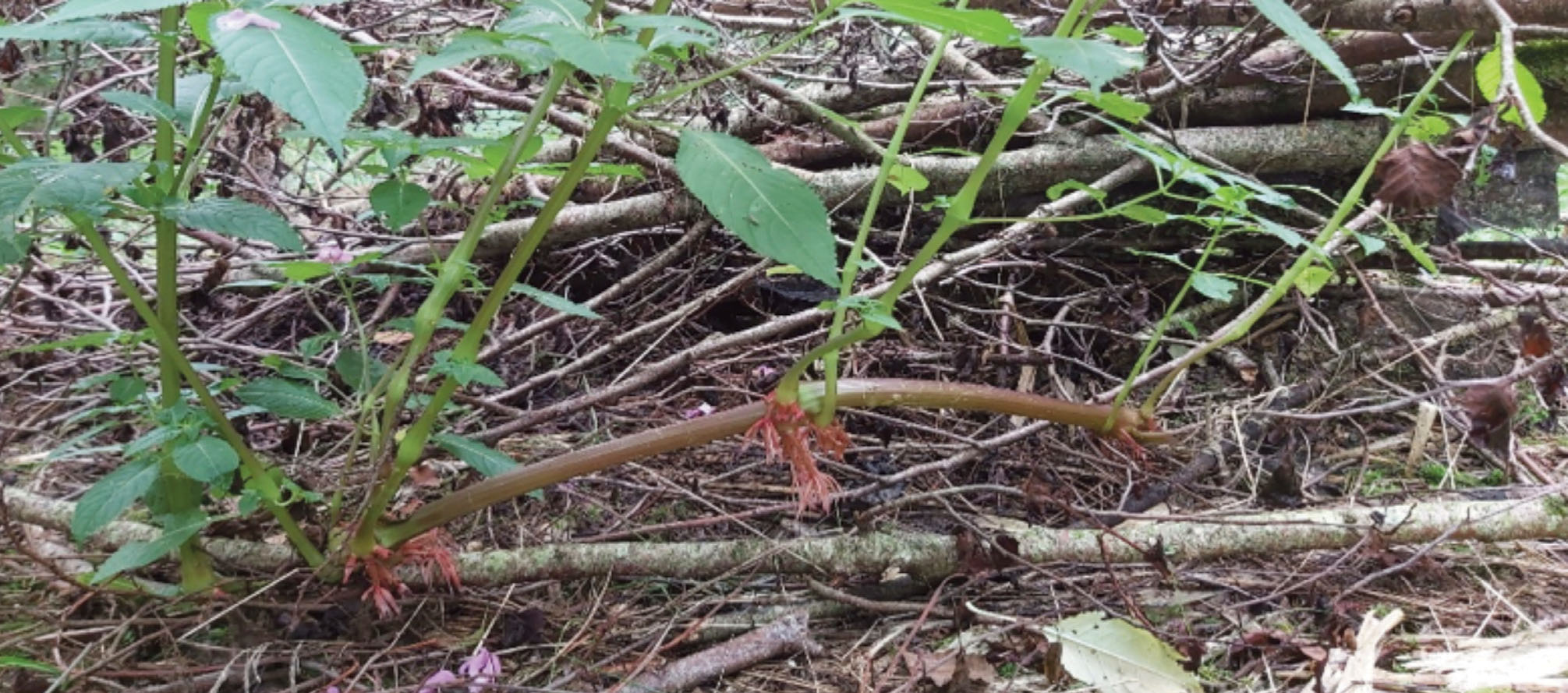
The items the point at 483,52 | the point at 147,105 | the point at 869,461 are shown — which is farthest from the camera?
Result: the point at 869,461

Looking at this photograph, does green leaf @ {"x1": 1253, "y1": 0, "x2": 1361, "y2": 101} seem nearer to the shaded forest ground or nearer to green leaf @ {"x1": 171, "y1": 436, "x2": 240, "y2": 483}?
the shaded forest ground

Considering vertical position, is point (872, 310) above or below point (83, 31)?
below

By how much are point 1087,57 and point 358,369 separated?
3.79 ft

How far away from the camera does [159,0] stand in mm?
760

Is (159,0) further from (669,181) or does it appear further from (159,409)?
(669,181)

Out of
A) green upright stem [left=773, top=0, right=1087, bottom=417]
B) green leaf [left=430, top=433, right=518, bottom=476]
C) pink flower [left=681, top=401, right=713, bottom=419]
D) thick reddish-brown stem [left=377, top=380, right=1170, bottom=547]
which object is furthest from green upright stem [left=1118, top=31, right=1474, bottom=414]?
green leaf [left=430, top=433, right=518, bottom=476]

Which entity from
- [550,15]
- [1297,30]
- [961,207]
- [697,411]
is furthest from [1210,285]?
[550,15]

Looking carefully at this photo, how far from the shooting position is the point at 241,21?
81 cm

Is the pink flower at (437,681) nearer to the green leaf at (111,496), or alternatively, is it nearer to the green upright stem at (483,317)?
the green upright stem at (483,317)

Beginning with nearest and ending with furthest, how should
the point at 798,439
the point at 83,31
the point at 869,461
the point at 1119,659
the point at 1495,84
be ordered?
the point at 83,31 → the point at 1119,659 → the point at 798,439 → the point at 1495,84 → the point at 869,461

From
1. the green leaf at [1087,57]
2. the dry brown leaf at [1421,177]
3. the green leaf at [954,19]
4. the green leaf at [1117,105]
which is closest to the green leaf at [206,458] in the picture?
the green leaf at [954,19]

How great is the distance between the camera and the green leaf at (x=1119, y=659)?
122cm

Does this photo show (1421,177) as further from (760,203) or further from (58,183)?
(58,183)

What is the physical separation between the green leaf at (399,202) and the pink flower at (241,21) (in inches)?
20.2
